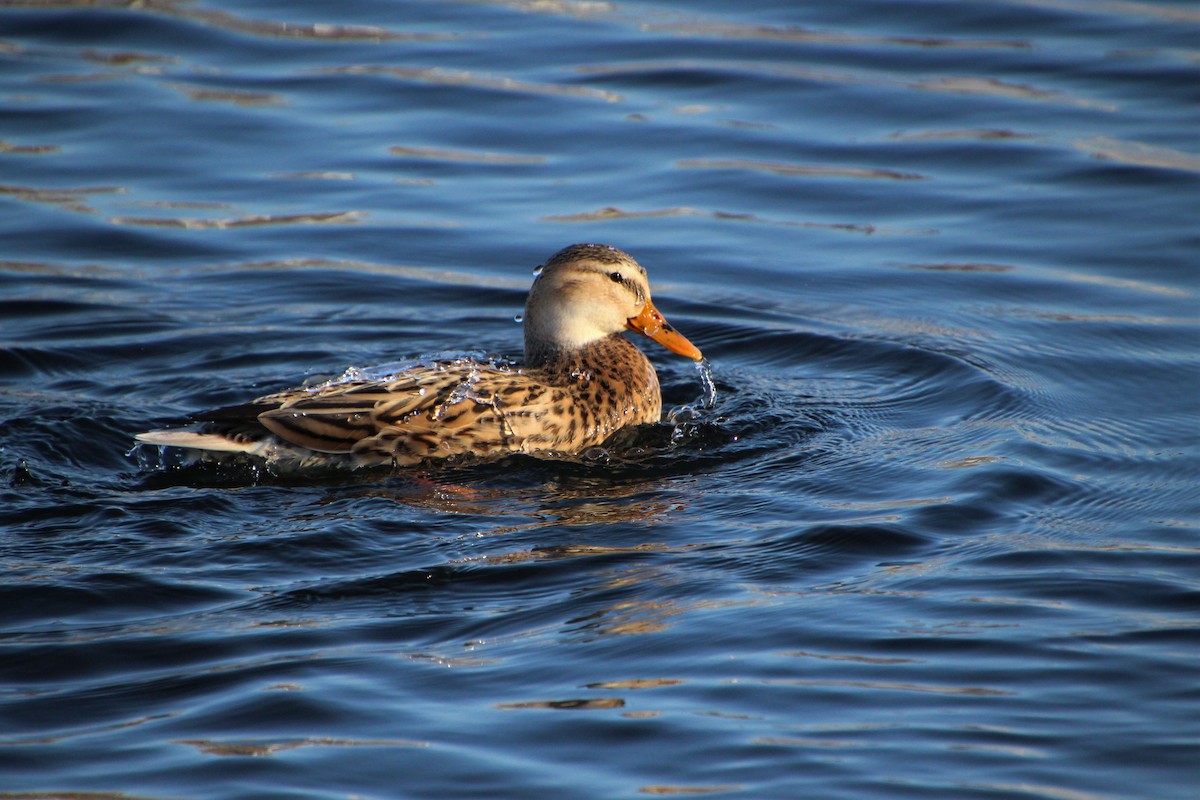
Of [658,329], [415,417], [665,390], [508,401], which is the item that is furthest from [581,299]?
[415,417]

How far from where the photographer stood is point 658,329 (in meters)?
9.28

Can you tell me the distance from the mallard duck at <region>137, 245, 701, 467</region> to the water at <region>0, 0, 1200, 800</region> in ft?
0.60

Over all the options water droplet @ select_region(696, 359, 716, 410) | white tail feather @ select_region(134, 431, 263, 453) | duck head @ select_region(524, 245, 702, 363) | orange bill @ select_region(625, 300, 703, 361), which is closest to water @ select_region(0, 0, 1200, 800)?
water droplet @ select_region(696, 359, 716, 410)

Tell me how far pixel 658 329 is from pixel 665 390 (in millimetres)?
656

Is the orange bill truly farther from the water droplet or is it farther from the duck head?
the water droplet

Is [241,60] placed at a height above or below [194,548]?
above

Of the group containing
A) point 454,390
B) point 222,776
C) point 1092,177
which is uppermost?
point 1092,177

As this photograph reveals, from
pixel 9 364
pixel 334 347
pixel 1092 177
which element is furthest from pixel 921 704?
pixel 1092 177

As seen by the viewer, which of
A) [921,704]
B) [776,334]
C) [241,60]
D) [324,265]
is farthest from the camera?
[241,60]

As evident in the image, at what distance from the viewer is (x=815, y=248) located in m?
11.8

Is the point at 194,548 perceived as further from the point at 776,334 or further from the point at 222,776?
the point at 776,334

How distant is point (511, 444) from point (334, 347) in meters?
2.16

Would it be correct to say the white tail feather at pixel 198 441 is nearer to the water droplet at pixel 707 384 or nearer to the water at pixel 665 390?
the water at pixel 665 390

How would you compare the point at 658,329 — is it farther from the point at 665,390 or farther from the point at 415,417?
the point at 415,417
